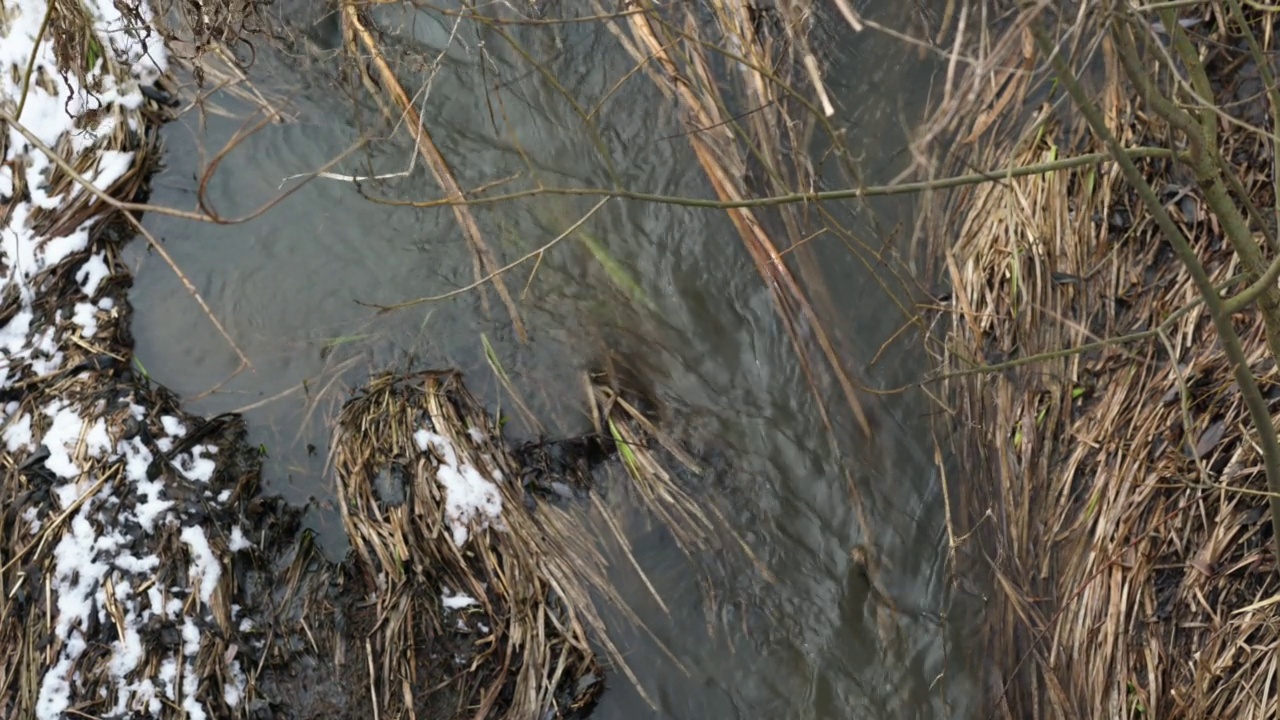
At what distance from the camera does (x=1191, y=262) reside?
198 cm

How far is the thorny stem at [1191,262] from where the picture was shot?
1.77 m

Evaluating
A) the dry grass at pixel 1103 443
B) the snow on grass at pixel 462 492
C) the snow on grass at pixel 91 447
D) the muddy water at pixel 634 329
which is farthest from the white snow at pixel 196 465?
the dry grass at pixel 1103 443

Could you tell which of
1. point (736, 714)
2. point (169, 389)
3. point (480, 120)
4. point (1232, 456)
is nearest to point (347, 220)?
point (480, 120)

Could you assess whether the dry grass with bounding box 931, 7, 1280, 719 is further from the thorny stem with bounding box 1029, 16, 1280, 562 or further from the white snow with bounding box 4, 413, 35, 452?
the white snow with bounding box 4, 413, 35, 452

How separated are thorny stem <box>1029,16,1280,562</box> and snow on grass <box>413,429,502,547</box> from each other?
88.8 inches

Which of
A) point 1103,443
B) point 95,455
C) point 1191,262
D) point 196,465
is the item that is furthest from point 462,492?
point 1191,262

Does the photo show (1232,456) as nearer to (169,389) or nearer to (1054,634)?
(1054,634)

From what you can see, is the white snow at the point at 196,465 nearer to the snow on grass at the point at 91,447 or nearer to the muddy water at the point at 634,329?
the snow on grass at the point at 91,447

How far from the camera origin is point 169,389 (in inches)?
147

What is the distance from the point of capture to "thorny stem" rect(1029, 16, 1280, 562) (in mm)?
1769

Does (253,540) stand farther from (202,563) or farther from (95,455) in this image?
(95,455)

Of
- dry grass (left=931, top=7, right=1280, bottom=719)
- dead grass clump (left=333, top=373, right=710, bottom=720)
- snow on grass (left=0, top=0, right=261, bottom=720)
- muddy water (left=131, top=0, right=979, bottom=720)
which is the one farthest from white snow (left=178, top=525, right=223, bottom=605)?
dry grass (left=931, top=7, right=1280, bottom=719)

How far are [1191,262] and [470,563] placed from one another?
2.42 meters

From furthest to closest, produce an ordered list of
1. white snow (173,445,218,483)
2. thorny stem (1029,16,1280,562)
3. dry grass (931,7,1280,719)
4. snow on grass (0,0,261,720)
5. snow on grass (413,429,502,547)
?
1. white snow (173,445,218,483)
2. snow on grass (413,429,502,547)
3. snow on grass (0,0,261,720)
4. dry grass (931,7,1280,719)
5. thorny stem (1029,16,1280,562)
